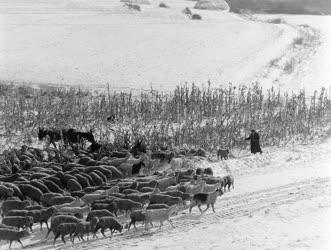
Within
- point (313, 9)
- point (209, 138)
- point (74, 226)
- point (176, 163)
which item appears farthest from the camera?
point (313, 9)

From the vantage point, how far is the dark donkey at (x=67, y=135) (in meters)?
23.0

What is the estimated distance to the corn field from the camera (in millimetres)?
23578

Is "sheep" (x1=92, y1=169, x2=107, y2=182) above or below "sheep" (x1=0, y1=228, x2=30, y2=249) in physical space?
below

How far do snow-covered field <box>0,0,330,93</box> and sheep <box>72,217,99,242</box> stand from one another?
19793 millimetres

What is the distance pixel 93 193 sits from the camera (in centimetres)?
1591

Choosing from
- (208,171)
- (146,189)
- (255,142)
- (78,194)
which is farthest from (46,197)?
(255,142)

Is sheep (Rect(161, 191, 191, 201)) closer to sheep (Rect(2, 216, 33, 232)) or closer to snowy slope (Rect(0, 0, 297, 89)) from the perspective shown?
sheep (Rect(2, 216, 33, 232))

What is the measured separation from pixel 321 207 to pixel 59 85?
2012 cm

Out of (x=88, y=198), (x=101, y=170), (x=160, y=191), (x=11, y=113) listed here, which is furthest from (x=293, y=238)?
(x=11, y=113)

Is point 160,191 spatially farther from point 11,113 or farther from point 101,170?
point 11,113

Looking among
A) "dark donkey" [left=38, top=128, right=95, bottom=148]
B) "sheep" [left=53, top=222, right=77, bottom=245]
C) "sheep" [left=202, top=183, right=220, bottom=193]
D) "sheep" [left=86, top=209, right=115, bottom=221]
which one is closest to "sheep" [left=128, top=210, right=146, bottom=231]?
"sheep" [left=86, top=209, right=115, bottom=221]

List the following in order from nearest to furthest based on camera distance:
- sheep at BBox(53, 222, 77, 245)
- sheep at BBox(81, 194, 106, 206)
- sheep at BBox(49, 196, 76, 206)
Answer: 1. sheep at BBox(53, 222, 77, 245)
2. sheep at BBox(49, 196, 76, 206)
3. sheep at BBox(81, 194, 106, 206)

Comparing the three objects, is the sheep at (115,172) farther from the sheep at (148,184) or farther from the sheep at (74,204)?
the sheep at (74,204)

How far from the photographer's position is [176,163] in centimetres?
1986
